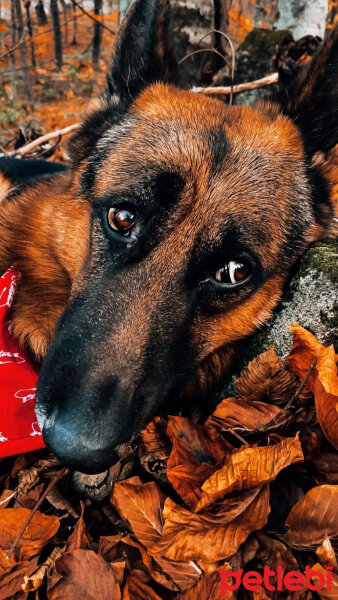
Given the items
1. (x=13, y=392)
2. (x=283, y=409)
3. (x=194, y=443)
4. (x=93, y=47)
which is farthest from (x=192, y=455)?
(x=93, y=47)

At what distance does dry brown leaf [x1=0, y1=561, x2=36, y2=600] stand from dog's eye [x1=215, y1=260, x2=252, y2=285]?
1438mm

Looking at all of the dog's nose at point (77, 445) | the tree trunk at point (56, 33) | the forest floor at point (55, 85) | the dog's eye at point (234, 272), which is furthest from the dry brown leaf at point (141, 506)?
the tree trunk at point (56, 33)

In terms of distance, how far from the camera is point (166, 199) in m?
1.95

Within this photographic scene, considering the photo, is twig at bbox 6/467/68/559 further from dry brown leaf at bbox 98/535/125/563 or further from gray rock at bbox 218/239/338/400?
gray rock at bbox 218/239/338/400

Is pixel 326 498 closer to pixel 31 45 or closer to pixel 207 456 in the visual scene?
pixel 207 456

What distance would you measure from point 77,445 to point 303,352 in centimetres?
105

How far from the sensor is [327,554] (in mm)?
1404

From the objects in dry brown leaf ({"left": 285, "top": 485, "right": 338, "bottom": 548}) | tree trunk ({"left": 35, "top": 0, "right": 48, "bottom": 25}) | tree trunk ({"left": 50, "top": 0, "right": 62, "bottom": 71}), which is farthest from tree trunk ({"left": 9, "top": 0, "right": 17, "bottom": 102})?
Result: dry brown leaf ({"left": 285, "top": 485, "right": 338, "bottom": 548})

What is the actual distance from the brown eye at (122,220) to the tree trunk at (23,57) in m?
6.39

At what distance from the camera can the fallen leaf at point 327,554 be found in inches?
55.2

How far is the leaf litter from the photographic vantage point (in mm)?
1526

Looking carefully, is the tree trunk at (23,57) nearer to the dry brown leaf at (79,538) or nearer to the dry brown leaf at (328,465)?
the dry brown leaf at (79,538)

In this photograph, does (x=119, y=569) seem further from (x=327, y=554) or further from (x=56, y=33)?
(x=56, y=33)

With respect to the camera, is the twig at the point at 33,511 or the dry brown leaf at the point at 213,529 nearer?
the dry brown leaf at the point at 213,529
